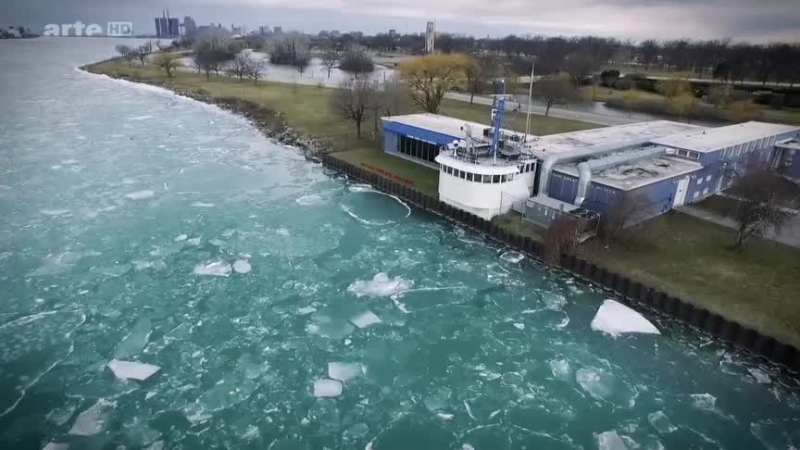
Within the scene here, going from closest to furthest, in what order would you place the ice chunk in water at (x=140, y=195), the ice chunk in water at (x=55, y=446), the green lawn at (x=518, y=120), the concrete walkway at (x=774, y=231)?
1. the ice chunk in water at (x=55, y=446)
2. the concrete walkway at (x=774, y=231)
3. the ice chunk in water at (x=140, y=195)
4. the green lawn at (x=518, y=120)

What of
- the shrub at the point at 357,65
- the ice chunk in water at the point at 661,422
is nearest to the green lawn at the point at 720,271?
the ice chunk in water at the point at 661,422

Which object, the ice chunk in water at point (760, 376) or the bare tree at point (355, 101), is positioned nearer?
the ice chunk in water at point (760, 376)

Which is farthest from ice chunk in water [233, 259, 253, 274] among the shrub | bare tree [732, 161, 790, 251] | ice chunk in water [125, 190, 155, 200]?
the shrub

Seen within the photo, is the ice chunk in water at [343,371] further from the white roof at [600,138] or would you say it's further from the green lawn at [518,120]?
the green lawn at [518,120]

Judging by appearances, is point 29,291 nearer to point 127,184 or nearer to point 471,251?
point 127,184

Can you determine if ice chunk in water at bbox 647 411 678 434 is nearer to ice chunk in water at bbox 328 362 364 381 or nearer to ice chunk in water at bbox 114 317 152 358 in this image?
ice chunk in water at bbox 328 362 364 381
